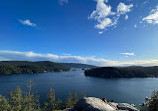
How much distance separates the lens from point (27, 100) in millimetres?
34062

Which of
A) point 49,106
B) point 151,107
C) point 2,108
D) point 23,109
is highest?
point 151,107

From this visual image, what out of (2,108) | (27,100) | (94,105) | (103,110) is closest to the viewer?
(103,110)

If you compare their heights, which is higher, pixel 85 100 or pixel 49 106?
pixel 85 100

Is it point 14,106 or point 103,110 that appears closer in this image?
point 103,110

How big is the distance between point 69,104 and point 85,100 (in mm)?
37041

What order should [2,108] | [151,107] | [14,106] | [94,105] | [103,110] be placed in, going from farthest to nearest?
[14,106]
[2,108]
[151,107]
[94,105]
[103,110]

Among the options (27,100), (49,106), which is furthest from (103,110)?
(49,106)

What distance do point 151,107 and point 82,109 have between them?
1458 cm

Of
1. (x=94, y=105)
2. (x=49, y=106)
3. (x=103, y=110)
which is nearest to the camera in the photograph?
(x=103, y=110)

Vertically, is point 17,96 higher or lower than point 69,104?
higher

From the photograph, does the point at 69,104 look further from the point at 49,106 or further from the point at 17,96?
the point at 17,96

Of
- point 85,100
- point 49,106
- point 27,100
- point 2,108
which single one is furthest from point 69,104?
point 85,100

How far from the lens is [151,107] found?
20.9 meters

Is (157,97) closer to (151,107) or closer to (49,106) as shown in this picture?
(151,107)
